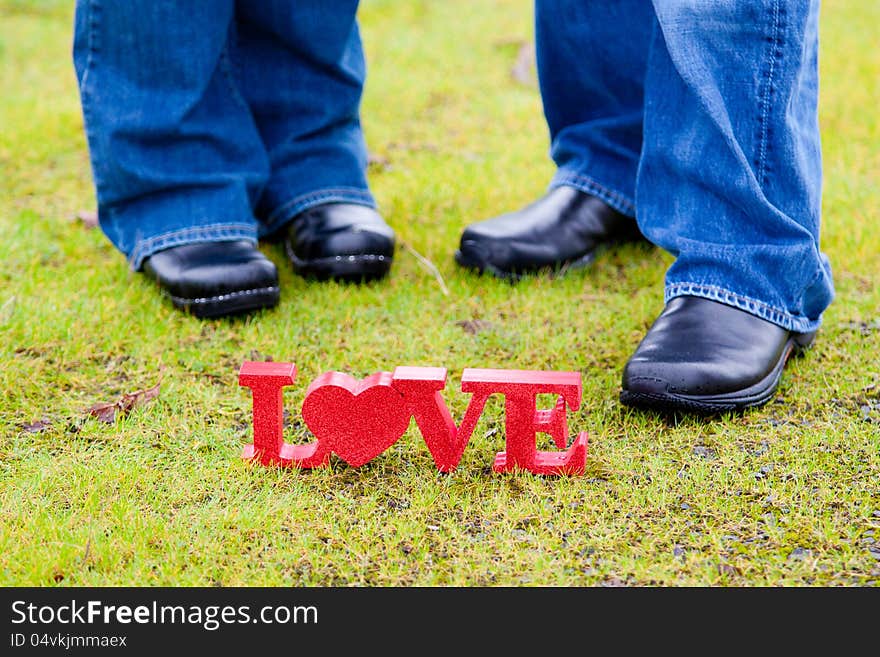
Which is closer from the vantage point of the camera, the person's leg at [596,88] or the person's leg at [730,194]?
the person's leg at [730,194]

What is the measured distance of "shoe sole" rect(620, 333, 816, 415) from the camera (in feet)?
6.11

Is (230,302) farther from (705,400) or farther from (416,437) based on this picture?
(705,400)

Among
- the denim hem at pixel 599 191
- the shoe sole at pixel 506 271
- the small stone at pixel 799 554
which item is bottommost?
the shoe sole at pixel 506 271

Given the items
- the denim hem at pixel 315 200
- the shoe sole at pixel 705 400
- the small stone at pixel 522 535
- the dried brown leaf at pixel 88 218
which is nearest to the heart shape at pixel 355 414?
the small stone at pixel 522 535

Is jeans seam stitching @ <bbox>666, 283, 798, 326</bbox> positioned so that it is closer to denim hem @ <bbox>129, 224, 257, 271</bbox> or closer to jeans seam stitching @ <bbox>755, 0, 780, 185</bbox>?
jeans seam stitching @ <bbox>755, 0, 780, 185</bbox>

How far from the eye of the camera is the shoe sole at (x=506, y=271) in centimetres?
254

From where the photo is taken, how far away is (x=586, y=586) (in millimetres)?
1472

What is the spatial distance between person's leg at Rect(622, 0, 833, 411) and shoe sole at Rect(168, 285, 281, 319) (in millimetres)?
898

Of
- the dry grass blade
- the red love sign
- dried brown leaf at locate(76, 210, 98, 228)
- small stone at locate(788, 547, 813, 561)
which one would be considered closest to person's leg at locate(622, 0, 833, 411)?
the red love sign

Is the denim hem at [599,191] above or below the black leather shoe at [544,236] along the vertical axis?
above

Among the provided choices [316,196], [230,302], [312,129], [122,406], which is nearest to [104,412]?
Result: [122,406]

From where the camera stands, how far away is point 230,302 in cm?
233

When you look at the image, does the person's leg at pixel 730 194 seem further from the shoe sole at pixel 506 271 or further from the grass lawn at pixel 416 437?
the shoe sole at pixel 506 271

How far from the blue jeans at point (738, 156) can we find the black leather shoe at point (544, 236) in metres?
0.47
